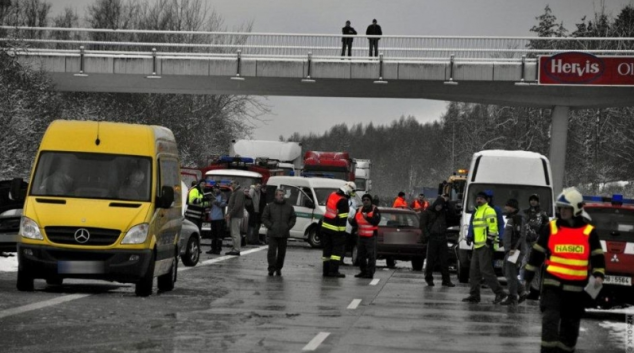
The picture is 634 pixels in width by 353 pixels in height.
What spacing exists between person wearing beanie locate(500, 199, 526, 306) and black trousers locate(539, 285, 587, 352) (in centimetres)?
868

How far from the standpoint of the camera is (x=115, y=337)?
13898mm

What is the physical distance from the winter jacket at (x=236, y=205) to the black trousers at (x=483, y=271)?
11675 mm

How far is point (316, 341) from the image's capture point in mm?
14125

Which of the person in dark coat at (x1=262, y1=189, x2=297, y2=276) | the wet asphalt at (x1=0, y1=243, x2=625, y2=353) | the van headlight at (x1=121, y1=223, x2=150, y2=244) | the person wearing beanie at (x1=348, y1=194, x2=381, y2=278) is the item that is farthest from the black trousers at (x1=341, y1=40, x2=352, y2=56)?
the van headlight at (x1=121, y1=223, x2=150, y2=244)

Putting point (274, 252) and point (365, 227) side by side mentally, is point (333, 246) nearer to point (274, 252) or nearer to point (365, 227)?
point (365, 227)

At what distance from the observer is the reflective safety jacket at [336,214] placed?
25.9 m

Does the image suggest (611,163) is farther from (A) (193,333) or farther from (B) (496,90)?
(A) (193,333)

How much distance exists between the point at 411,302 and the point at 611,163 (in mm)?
70756

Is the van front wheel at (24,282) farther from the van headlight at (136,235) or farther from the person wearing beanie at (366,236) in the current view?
the person wearing beanie at (366,236)

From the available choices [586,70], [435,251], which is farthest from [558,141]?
[435,251]

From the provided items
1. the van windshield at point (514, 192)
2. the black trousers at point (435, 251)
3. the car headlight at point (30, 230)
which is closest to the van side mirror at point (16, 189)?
the car headlight at point (30, 230)

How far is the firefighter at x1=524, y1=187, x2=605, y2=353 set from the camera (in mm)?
12352

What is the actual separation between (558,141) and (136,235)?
124ft

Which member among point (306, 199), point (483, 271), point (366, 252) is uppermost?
point (483, 271)
